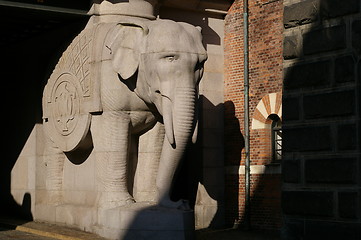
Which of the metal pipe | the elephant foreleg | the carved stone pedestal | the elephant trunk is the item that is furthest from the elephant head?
the metal pipe

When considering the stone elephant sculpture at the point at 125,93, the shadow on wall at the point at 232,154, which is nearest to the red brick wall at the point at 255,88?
the shadow on wall at the point at 232,154

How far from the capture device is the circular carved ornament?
1515cm

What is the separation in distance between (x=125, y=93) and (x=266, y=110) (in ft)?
12.0

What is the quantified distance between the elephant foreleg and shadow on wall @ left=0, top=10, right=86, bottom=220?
235cm

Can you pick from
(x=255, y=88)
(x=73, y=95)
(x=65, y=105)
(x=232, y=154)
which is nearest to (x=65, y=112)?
(x=65, y=105)

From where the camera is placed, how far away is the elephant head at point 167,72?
1313 cm

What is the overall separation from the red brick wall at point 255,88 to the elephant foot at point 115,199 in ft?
11.2

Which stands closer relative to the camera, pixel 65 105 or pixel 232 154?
pixel 65 105

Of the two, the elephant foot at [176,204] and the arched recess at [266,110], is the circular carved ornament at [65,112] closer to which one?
the elephant foot at [176,204]

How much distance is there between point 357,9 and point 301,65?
24.5 inches

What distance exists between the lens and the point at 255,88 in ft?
55.5

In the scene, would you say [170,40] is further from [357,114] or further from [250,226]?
[357,114]

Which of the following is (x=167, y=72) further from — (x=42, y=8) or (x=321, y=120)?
(x=321, y=120)

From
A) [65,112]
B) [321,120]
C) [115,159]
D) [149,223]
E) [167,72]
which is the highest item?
[167,72]
